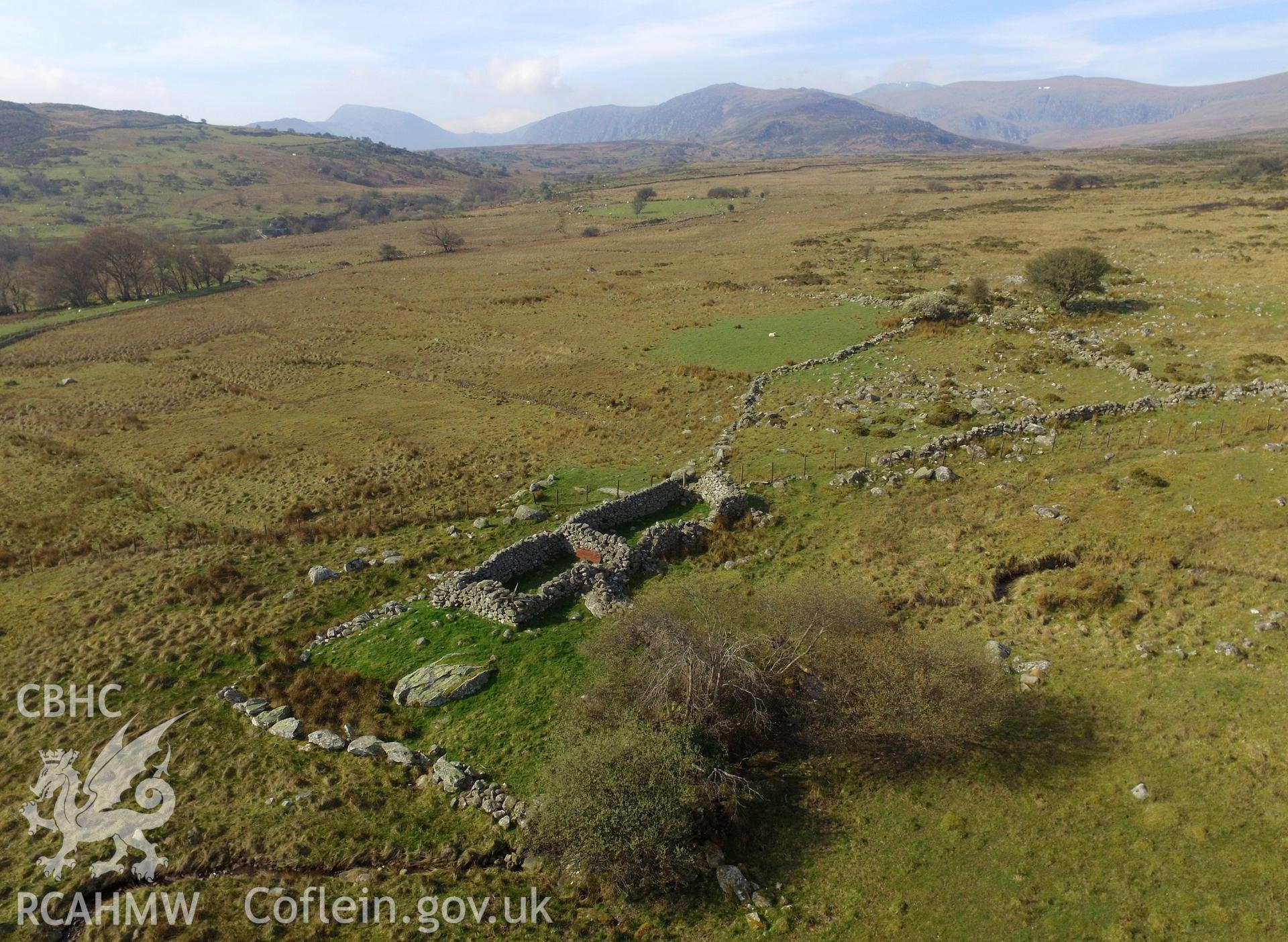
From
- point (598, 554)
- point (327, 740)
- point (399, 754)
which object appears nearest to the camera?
point (399, 754)

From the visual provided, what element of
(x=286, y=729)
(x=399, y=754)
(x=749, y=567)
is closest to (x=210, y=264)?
(x=286, y=729)

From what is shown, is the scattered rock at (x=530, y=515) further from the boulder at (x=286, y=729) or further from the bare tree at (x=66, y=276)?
the bare tree at (x=66, y=276)

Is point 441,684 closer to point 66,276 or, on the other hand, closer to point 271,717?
point 271,717

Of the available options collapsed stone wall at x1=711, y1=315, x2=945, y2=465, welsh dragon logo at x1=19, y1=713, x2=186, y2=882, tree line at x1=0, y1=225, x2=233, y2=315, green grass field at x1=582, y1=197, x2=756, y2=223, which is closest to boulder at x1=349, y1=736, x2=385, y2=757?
welsh dragon logo at x1=19, y1=713, x2=186, y2=882

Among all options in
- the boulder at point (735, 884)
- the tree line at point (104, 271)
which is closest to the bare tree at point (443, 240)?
the tree line at point (104, 271)

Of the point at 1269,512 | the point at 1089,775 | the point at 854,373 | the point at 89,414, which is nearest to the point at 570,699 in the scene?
the point at 1089,775

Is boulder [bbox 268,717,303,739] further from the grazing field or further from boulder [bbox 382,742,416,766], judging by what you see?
boulder [bbox 382,742,416,766]
